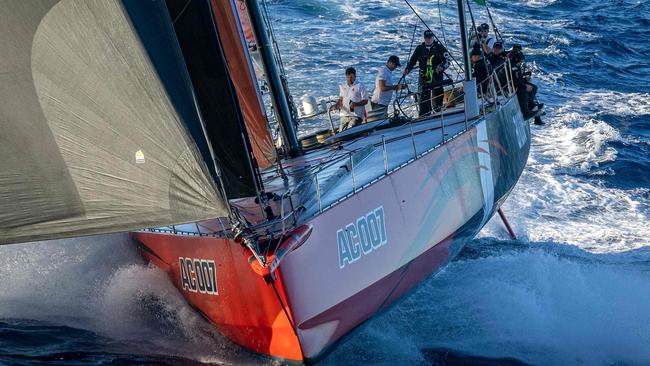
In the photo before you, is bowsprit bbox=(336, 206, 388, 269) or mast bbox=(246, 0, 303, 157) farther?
Answer: mast bbox=(246, 0, 303, 157)

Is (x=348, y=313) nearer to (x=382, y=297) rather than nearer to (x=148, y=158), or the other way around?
(x=382, y=297)

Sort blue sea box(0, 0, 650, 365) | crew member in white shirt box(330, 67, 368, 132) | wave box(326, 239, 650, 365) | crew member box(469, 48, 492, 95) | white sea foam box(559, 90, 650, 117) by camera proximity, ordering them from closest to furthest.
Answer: blue sea box(0, 0, 650, 365)
wave box(326, 239, 650, 365)
crew member in white shirt box(330, 67, 368, 132)
crew member box(469, 48, 492, 95)
white sea foam box(559, 90, 650, 117)

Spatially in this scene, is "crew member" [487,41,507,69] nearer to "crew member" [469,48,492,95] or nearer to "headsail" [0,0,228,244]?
"crew member" [469,48,492,95]

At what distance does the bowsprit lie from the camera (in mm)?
6012

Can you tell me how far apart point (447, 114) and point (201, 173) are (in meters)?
4.41

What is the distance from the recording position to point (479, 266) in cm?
912

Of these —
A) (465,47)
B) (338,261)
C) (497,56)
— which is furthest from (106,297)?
(497,56)

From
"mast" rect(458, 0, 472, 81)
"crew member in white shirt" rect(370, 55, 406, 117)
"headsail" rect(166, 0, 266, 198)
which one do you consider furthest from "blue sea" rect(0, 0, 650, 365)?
"mast" rect(458, 0, 472, 81)

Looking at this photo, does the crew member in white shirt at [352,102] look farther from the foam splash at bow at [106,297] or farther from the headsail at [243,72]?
the foam splash at bow at [106,297]

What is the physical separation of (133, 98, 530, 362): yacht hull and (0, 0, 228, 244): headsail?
3.06 feet

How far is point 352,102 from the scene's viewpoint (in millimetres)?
9562

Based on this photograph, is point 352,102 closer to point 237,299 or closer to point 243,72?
point 243,72

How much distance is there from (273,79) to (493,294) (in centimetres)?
279

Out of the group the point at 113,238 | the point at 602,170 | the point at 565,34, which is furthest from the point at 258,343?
the point at 565,34
